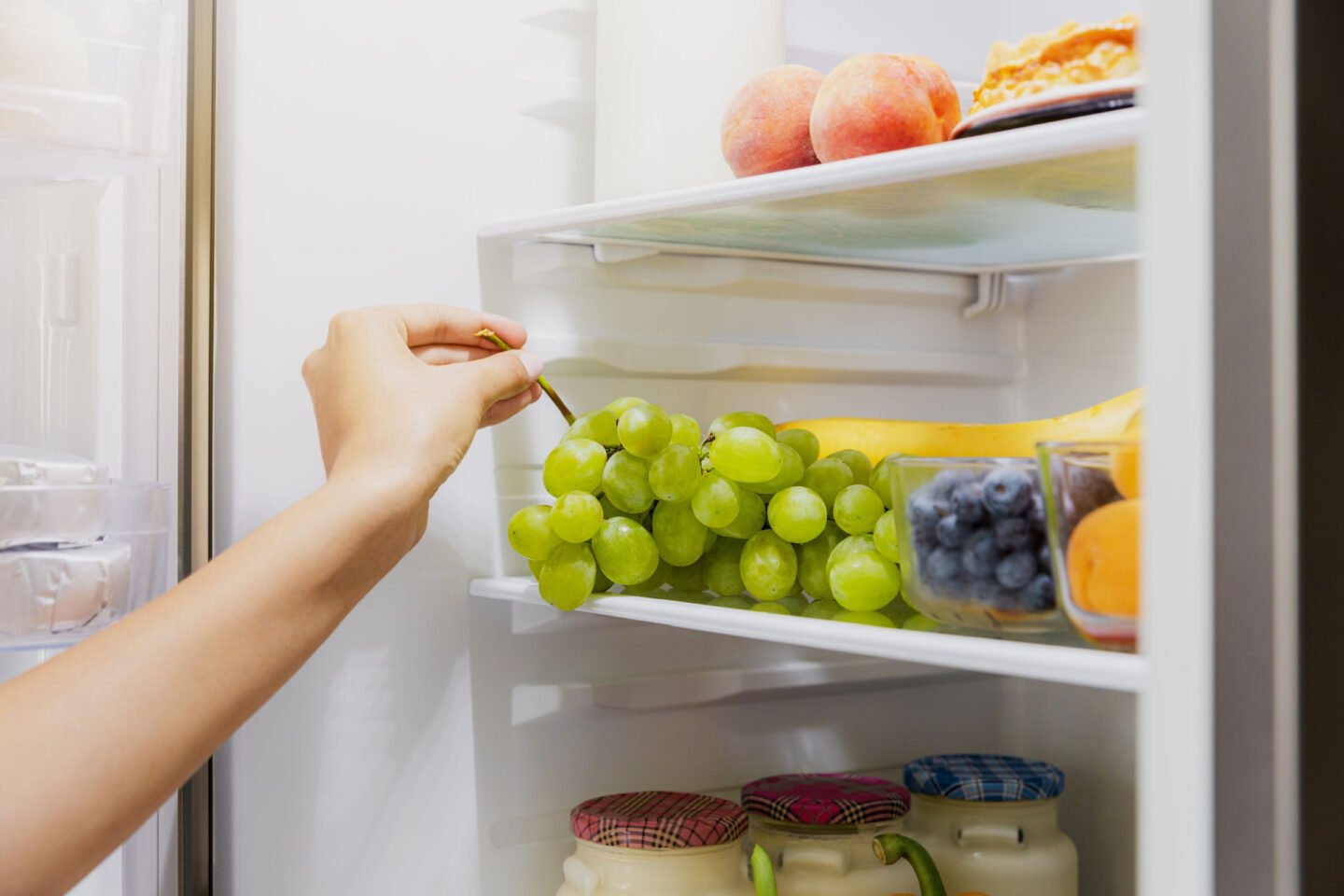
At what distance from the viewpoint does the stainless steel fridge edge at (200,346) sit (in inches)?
41.1

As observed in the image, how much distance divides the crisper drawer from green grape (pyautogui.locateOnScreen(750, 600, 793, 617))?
54 centimetres

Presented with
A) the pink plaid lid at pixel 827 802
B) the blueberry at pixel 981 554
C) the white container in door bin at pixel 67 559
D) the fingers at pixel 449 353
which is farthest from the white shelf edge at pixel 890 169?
the pink plaid lid at pixel 827 802

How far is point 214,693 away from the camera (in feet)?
2.39

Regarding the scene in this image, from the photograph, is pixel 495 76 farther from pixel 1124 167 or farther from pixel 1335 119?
pixel 1335 119

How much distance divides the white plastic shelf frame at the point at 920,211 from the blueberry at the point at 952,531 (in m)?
0.20

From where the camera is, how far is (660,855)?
39.6 inches

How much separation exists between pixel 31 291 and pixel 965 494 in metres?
0.70

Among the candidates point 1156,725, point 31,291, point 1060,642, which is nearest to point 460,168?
point 31,291

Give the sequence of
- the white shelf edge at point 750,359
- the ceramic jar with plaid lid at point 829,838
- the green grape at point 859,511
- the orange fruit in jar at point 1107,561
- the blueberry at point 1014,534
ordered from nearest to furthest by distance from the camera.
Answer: the orange fruit in jar at point 1107,561
the blueberry at point 1014,534
the green grape at point 859,511
the ceramic jar with plaid lid at point 829,838
the white shelf edge at point 750,359

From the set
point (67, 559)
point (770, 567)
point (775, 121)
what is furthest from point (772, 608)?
point (67, 559)

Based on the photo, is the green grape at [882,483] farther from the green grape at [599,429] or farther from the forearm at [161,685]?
the forearm at [161,685]

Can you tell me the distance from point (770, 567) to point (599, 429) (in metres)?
0.18

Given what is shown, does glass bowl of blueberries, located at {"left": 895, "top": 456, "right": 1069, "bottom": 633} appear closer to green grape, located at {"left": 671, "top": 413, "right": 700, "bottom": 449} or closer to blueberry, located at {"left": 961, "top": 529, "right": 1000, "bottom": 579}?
blueberry, located at {"left": 961, "top": 529, "right": 1000, "bottom": 579}

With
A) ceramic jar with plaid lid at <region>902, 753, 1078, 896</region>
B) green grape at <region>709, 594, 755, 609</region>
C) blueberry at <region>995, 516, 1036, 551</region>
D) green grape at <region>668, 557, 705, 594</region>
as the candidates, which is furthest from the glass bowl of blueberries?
ceramic jar with plaid lid at <region>902, 753, 1078, 896</region>
